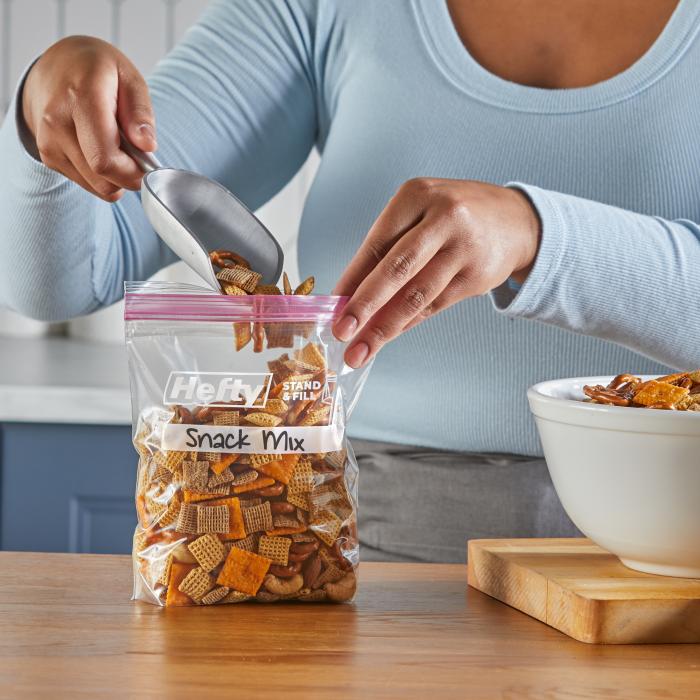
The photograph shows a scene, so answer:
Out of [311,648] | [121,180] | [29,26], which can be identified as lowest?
[311,648]

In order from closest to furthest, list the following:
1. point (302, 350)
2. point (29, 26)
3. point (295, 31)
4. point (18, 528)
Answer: point (302, 350), point (295, 31), point (18, 528), point (29, 26)

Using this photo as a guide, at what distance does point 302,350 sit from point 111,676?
0.23 m

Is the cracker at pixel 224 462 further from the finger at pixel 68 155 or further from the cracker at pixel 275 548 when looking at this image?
the finger at pixel 68 155

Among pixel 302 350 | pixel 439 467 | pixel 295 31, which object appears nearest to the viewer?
pixel 302 350

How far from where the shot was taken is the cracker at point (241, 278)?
681 mm

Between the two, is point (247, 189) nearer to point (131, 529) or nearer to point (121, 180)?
point (121, 180)

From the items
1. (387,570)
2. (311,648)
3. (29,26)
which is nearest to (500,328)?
(387,570)

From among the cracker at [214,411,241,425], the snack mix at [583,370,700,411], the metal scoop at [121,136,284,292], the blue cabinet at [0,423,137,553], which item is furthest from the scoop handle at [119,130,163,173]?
the blue cabinet at [0,423,137,553]

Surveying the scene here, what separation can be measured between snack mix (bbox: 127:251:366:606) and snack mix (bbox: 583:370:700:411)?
0.55ft

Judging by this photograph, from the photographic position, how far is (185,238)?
2.30ft

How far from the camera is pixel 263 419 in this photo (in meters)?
0.63

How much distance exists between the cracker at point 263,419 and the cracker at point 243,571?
0.08m

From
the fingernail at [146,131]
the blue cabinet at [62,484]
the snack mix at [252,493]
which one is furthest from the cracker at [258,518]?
the blue cabinet at [62,484]

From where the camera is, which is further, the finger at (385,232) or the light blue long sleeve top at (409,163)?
the light blue long sleeve top at (409,163)
